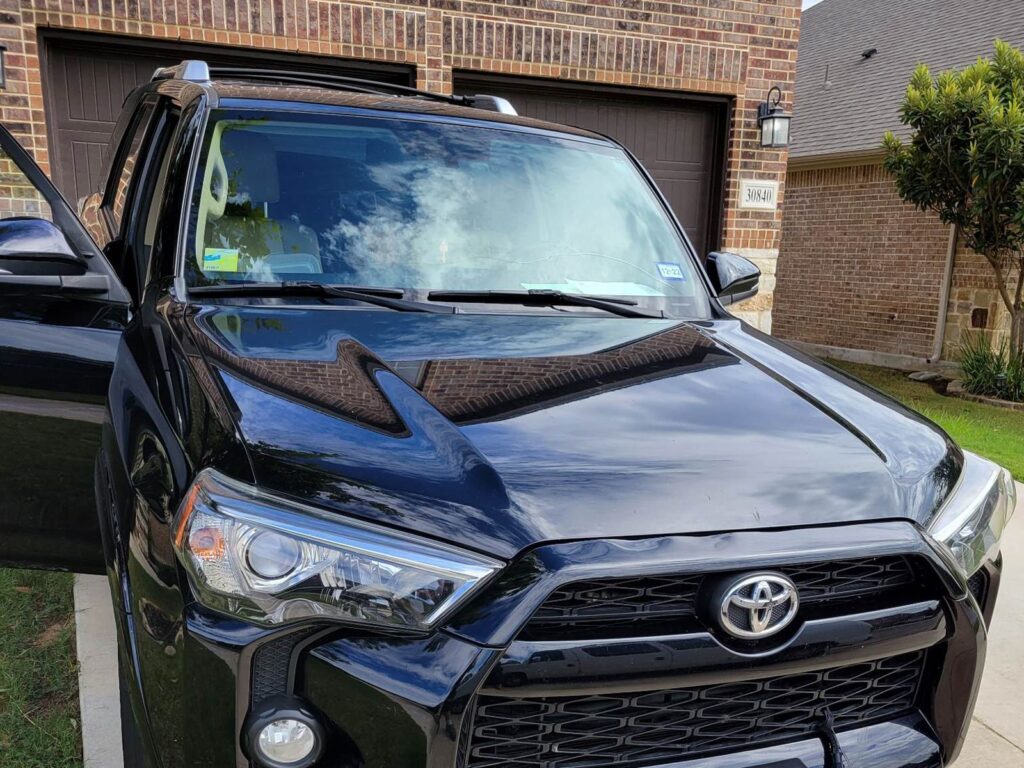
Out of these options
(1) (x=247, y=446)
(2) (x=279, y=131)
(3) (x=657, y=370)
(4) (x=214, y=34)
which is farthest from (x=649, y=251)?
(4) (x=214, y=34)

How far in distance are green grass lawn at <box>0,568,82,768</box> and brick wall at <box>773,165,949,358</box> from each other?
12.2 m

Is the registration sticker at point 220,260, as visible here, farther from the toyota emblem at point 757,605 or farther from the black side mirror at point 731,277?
the black side mirror at point 731,277

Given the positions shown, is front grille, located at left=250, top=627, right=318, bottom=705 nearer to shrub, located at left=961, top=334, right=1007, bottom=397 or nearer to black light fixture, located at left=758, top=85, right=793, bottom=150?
black light fixture, located at left=758, top=85, right=793, bottom=150

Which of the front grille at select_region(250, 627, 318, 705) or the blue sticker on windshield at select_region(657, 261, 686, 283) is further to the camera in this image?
the blue sticker on windshield at select_region(657, 261, 686, 283)

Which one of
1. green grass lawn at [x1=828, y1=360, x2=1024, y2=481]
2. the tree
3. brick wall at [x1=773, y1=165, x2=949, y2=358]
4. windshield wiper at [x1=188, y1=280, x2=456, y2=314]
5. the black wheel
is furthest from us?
brick wall at [x1=773, y1=165, x2=949, y2=358]

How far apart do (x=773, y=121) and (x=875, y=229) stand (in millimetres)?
6317

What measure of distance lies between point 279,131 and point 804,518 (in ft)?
6.26

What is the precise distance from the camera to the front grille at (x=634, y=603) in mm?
1325

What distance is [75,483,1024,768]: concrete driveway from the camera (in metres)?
2.55

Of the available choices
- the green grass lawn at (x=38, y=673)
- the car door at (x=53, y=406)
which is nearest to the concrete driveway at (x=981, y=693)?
the green grass lawn at (x=38, y=673)

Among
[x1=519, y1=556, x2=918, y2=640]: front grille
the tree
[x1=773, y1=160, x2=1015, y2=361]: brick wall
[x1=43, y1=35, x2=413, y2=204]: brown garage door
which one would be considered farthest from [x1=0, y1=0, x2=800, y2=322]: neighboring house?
[x1=519, y1=556, x2=918, y2=640]: front grille

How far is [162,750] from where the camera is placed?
1.35 metres

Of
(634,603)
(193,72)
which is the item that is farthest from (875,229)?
(634,603)

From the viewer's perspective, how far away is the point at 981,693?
10.2 feet
